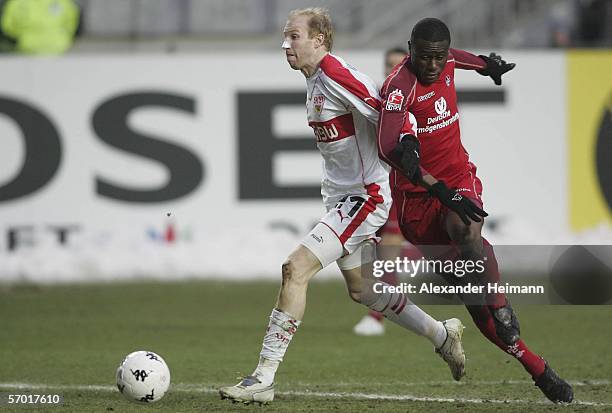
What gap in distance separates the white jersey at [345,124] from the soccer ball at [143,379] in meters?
1.58

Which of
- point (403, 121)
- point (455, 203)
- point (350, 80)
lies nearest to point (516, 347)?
point (455, 203)

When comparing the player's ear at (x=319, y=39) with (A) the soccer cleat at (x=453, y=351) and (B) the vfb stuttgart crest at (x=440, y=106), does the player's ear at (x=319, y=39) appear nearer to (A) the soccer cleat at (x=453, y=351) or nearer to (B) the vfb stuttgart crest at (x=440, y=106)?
(B) the vfb stuttgart crest at (x=440, y=106)

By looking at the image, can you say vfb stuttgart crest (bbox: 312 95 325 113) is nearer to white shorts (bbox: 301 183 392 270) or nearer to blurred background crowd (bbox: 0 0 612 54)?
white shorts (bbox: 301 183 392 270)

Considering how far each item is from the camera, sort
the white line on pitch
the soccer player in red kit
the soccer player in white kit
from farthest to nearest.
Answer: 1. the white line on pitch
2. the soccer player in white kit
3. the soccer player in red kit

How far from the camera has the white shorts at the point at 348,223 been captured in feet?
24.6

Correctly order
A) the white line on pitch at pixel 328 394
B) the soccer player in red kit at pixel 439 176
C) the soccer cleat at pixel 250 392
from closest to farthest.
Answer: the soccer cleat at pixel 250 392 < the soccer player in red kit at pixel 439 176 < the white line on pitch at pixel 328 394

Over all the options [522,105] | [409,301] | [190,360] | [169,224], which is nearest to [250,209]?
[169,224]

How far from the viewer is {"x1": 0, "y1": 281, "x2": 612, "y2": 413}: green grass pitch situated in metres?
7.66

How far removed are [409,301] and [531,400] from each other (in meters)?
1.03

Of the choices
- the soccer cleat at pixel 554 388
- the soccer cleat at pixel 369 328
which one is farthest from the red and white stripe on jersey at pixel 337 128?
the soccer cleat at pixel 369 328

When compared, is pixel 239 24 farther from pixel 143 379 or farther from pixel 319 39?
pixel 143 379

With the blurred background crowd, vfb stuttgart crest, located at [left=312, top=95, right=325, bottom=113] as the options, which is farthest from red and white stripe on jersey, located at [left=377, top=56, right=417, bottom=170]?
the blurred background crowd

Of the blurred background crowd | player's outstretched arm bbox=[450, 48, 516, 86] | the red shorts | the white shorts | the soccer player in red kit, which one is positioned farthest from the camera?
the blurred background crowd

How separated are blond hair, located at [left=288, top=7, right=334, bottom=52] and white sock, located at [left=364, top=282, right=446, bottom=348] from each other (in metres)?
1.67
